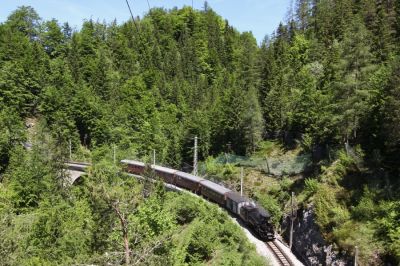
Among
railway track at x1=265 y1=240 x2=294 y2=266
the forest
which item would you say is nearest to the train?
railway track at x1=265 y1=240 x2=294 y2=266

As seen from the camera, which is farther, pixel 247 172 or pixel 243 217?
pixel 247 172

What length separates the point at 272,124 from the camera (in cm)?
6244

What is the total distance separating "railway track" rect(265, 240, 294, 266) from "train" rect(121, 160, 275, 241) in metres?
0.52

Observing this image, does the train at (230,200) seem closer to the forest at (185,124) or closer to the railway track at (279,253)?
the railway track at (279,253)

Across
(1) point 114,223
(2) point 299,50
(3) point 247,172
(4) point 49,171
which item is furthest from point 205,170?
(2) point 299,50

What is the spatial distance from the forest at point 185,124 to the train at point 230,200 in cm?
295

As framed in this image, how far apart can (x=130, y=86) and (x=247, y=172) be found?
54682 millimetres

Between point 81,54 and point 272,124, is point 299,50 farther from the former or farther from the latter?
point 81,54

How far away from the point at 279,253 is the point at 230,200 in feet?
27.7

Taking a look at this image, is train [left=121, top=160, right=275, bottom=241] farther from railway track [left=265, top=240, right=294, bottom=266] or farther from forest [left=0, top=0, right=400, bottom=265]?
forest [left=0, top=0, right=400, bottom=265]

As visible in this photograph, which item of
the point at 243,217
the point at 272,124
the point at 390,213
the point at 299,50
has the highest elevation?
the point at 299,50

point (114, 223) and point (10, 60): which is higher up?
point (10, 60)

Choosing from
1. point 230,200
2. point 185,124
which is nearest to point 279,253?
point 230,200

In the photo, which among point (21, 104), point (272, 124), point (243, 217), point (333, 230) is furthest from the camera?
point (21, 104)
